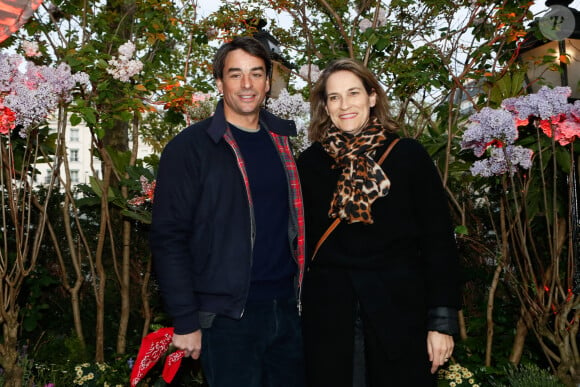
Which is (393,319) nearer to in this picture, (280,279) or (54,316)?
(280,279)

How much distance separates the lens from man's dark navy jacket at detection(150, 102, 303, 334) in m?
2.16

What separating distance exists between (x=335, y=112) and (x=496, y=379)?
309cm

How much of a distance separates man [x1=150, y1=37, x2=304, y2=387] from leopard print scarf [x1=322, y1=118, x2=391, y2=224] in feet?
0.75

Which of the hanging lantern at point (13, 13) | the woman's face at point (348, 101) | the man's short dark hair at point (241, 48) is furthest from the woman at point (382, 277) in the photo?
the hanging lantern at point (13, 13)

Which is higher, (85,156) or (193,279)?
(85,156)

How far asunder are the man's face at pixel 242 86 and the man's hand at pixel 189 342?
1047 mm

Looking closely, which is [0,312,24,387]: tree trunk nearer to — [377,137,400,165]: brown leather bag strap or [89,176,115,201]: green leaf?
[89,176,115,201]: green leaf

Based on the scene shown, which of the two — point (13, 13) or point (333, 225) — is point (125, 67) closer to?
point (333, 225)

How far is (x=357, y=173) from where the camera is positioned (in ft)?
7.86

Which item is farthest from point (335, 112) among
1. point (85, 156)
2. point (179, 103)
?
point (85, 156)

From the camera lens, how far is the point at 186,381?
4195 mm

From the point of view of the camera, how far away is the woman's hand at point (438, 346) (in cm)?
227

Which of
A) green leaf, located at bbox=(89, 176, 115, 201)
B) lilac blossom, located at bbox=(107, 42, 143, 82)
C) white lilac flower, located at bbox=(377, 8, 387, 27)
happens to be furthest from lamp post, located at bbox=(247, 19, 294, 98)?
green leaf, located at bbox=(89, 176, 115, 201)

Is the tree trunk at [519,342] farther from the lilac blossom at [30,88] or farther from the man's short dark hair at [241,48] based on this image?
the lilac blossom at [30,88]
